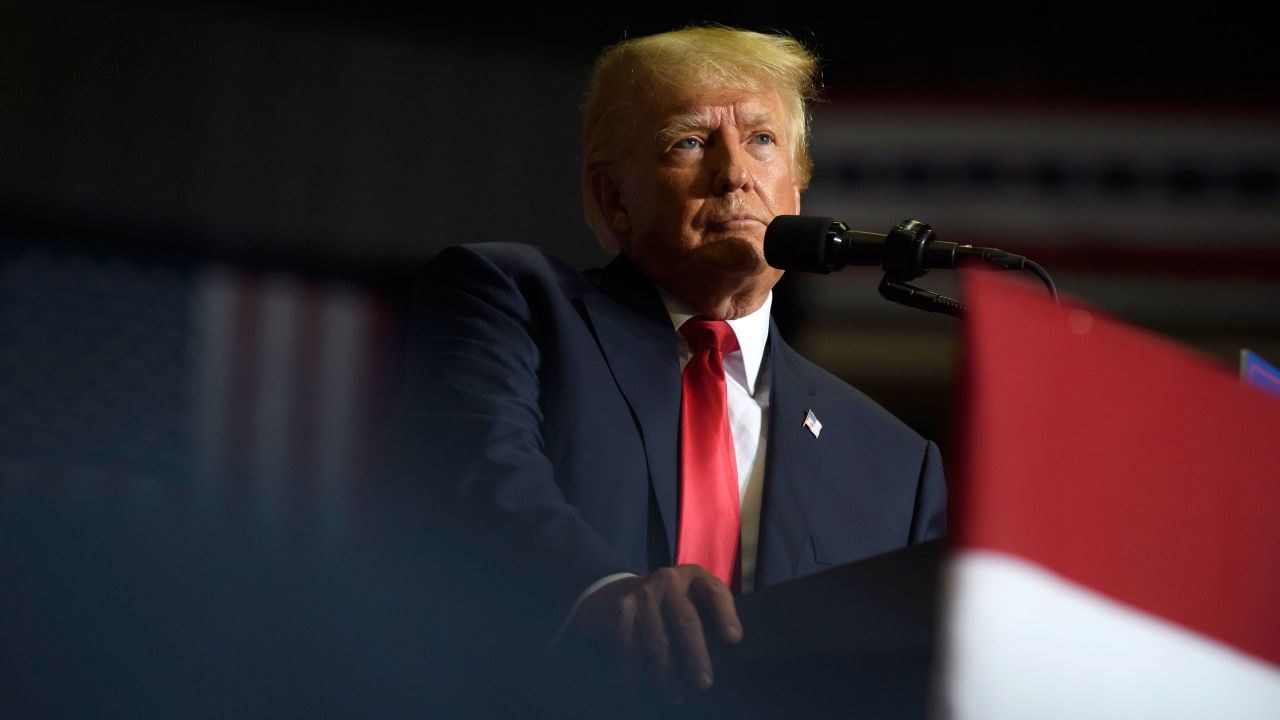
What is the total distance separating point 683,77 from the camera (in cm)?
131

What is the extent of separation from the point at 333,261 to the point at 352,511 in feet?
3.42

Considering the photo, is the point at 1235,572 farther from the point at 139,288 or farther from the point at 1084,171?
the point at 1084,171

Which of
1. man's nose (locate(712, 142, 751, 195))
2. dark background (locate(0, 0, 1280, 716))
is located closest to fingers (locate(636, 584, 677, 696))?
man's nose (locate(712, 142, 751, 195))

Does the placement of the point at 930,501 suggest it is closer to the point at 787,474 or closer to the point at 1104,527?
the point at 787,474

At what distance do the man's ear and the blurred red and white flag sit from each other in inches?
31.4

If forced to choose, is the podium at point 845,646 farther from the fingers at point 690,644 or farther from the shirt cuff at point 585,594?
the shirt cuff at point 585,594

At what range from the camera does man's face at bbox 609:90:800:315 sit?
1255mm

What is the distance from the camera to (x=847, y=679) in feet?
2.15

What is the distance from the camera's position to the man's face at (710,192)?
1255 mm

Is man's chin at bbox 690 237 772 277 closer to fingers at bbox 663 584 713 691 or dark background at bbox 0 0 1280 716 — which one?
fingers at bbox 663 584 713 691

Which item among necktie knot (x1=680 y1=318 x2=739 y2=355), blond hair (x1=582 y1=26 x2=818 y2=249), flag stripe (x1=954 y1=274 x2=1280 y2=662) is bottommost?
necktie knot (x1=680 y1=318 x2=739 y2=355)

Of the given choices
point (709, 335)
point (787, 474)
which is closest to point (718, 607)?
point (787, 474)

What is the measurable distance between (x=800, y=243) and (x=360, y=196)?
3935 mm

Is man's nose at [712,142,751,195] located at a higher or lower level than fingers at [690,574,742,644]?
higher
